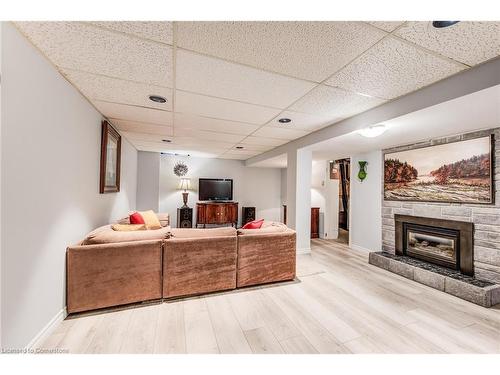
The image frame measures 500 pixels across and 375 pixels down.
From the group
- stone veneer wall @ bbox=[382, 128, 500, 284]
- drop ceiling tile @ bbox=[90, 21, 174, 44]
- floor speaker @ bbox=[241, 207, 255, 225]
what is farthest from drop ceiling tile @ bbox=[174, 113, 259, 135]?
floor speaker @ bbox=[241, 207, 255, 225]

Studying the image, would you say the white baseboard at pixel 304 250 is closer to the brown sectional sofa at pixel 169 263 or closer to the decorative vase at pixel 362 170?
the brown sectional sofa at pixel 169 263

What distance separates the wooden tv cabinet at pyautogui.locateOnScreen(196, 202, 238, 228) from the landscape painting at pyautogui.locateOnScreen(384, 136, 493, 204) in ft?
13.5

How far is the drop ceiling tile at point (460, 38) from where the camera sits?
129cm

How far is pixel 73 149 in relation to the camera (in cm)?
212

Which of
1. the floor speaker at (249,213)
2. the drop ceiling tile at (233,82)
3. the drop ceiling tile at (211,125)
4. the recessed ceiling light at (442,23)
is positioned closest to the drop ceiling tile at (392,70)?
the recessed ceiling light at (442,23)

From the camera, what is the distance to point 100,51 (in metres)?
1.56

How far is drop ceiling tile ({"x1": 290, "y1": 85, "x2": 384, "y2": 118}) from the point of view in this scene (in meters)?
2.23

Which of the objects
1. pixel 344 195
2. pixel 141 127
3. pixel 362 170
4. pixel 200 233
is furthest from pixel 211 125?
pixel 344 195

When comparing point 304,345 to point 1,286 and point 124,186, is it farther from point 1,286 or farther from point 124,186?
point 124,186

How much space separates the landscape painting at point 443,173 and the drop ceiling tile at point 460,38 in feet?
5.68

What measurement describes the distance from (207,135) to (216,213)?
3054mm

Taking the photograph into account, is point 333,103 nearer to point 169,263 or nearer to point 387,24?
point 387,24
